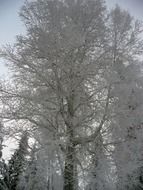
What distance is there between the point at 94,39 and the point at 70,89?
71.8 inches

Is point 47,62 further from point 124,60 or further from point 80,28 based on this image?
point 124,60

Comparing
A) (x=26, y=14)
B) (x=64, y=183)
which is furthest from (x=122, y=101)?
(x=26, y=14)

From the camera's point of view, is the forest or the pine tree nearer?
the pine tree

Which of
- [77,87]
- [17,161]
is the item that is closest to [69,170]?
[17,161]

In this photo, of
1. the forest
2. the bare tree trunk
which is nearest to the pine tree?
the forest

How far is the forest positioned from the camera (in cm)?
619

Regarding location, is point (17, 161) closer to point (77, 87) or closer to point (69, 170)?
point (69, 170)

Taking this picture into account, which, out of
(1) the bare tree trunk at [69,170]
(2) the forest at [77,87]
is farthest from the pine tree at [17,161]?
(1) the bare tree trunk at [69,170]

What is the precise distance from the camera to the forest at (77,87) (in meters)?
6.19

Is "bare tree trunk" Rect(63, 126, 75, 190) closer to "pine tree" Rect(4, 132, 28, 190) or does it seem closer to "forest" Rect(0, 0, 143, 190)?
"forest" Rect(0, 0, 143, 190)

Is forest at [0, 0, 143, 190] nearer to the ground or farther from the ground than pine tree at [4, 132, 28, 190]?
farther from the ground

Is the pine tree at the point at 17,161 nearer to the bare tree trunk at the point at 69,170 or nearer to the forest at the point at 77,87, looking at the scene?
the forest at the point at 77,87

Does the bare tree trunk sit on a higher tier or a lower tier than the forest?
lower

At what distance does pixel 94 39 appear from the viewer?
738cm
